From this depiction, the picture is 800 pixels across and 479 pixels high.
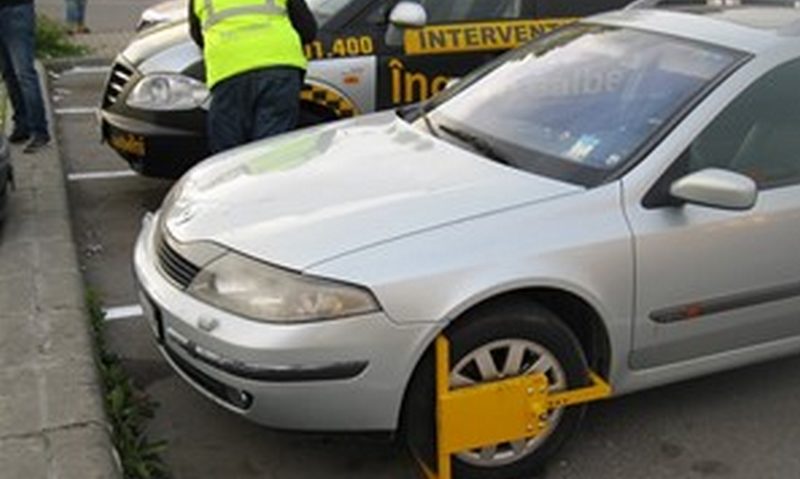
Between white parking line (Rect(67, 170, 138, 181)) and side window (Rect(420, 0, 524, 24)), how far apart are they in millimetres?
2207

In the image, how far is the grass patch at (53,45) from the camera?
32.5ft

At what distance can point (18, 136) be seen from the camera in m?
6.58

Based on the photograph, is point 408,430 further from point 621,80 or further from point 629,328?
point 621,80

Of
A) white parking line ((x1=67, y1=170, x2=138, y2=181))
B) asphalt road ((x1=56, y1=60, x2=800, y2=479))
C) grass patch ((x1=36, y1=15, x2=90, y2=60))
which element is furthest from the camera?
grass patch ((x1=36, y1=15, x2=90, y2=60))

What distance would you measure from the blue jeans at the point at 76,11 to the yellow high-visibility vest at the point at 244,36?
7.17m

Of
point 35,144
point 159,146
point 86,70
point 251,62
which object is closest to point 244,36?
point 251,62

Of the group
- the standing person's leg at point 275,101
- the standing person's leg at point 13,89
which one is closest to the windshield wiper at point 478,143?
the standing person's leg at point 275,101

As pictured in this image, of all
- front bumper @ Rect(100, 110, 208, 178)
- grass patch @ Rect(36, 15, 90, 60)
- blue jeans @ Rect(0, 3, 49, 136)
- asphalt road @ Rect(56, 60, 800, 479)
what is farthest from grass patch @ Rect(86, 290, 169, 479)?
grass patch @ Rect(36, 15, 90, 60)

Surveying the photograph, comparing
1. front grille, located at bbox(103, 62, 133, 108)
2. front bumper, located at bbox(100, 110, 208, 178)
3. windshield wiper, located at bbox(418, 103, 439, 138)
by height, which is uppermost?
windshield wiper, located at bbox(418, 103, 439, 138)

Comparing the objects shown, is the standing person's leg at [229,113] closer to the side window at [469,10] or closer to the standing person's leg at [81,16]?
the side window at [469,10]

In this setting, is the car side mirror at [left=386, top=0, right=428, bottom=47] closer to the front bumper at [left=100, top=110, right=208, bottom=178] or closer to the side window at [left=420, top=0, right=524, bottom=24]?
the side window at [left=420, top=0, right=524, bottom=24]

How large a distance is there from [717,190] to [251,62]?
258 centimetres

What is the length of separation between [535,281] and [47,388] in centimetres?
179

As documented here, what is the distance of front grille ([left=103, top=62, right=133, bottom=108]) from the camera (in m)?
6.06
